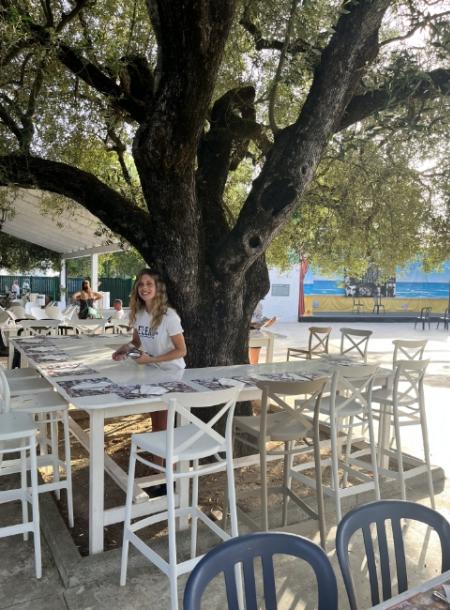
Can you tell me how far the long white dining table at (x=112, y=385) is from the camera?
2861 millimetres

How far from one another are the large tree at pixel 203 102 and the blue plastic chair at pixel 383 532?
2.87m

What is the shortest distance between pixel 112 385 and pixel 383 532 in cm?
205

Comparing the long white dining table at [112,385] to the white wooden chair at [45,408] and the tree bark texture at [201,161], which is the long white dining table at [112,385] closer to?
the white wooden chair at [45,408]

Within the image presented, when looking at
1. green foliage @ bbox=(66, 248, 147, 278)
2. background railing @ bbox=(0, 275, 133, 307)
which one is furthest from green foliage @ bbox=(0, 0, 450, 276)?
green foliage @ bbox=(66, 248, 147, 278)

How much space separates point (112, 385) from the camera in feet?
10.6

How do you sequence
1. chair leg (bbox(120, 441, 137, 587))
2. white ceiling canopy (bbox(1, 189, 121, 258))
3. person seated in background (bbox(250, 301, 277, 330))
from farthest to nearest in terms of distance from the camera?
white ceiling canopy (bbox(1, 189, 121, 258)) < person seated in background (bbox(250, 301, 277, 330)) < chair leg (bbox(120, 441, 137, 587))

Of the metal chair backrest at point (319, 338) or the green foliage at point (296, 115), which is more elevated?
the green foliage at point (296, 115)

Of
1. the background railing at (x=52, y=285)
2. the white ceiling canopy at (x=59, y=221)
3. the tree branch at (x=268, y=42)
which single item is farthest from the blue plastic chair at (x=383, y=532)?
the background railing at (x=52, y=285)

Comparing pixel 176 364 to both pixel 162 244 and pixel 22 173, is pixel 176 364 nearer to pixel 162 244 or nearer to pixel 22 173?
pixel 162 244

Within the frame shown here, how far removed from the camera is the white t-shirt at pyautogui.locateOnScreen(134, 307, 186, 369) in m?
3.74

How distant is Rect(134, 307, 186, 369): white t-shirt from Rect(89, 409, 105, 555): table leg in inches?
39.7

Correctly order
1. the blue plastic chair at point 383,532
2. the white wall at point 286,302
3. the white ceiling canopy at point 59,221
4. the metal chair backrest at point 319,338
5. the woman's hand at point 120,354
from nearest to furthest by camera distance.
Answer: the blue plastic chair at point 383,532, the woman's hand at point 120,354, the metal chair backrest at point 319,338, the white ceiling canopy at point 59,221, the white wall at point 286,302

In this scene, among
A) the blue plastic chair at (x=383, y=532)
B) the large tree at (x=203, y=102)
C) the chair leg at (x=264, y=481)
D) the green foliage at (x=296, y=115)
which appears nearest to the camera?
the blue plastic chair at (x=383, y=532)

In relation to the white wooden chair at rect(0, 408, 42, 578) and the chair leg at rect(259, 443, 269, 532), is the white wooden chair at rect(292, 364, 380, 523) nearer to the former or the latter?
the chair leg at rect(259, 443, 269, 532)
